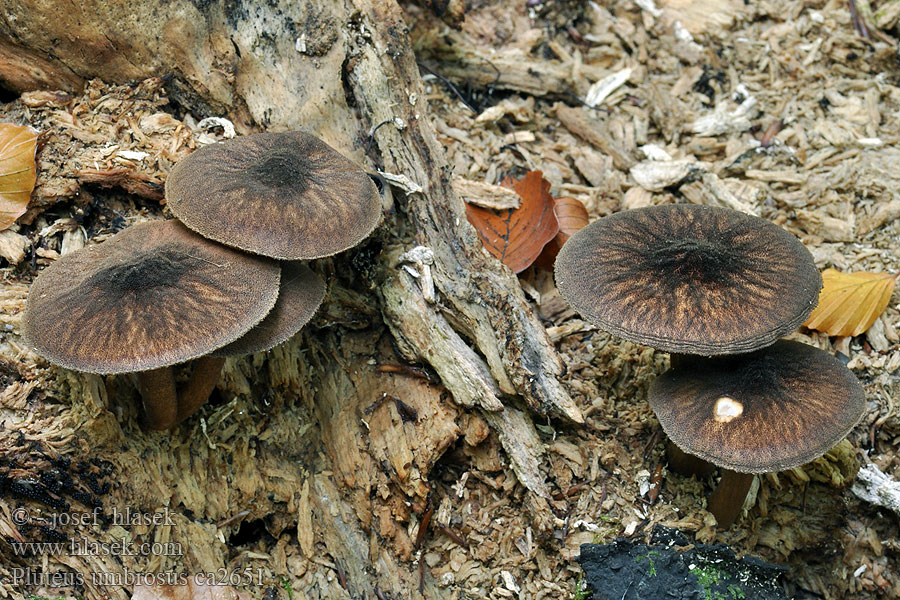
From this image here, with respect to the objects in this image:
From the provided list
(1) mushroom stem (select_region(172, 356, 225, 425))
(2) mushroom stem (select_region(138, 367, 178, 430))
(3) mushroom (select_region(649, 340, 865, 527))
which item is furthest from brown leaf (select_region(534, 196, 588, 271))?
(2) mushroom stem (select_region(138, 367, 178, 430))

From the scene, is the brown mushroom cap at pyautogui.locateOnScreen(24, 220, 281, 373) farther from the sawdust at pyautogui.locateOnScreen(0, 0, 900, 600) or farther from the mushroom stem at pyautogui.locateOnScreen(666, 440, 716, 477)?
the mushroom stem at pyautogui.locateOnScreen(666, 440, 716, 477)

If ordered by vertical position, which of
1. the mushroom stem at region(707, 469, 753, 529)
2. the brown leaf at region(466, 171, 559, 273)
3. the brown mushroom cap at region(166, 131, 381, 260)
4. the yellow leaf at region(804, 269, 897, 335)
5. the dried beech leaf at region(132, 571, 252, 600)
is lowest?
the dried beech leaf at region(132, 571, 252, 600)

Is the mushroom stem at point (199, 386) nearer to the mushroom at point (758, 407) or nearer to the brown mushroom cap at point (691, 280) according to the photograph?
the brown mushroom cap at point (691, 280)

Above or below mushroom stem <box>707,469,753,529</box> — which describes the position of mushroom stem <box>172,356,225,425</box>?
above

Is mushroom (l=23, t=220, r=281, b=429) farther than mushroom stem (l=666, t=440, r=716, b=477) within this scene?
No

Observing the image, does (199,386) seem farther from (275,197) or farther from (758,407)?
(758,407)

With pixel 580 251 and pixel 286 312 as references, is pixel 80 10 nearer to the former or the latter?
pixel 286 312
